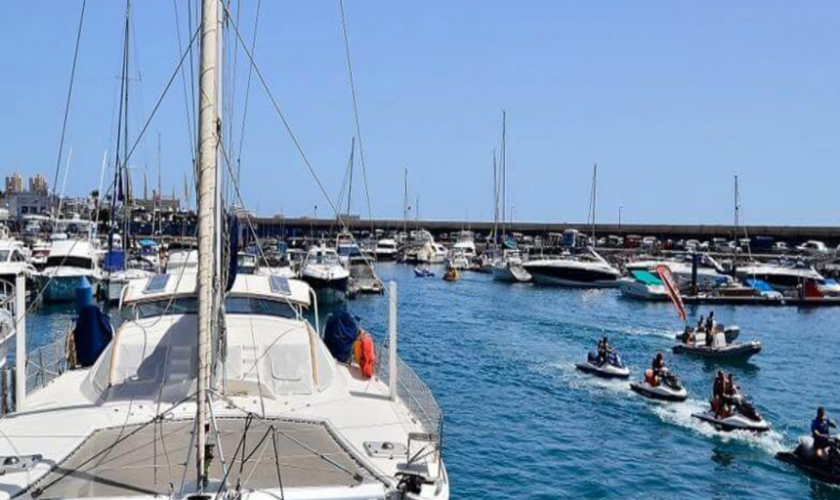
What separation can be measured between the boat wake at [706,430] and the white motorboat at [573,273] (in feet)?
187

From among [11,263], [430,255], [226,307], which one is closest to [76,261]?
[11,263]

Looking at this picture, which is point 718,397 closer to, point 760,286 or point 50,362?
point 50,362

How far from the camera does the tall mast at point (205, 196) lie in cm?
964

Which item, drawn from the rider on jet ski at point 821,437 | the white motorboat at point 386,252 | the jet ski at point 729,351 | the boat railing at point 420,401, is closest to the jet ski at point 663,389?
the rider on jet ski at point 821,437

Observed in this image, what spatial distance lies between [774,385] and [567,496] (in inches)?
772

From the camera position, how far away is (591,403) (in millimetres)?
30969

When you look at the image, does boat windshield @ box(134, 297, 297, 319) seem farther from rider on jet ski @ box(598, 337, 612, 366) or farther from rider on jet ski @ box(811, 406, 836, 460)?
rider on jet ski @ box(598, 337, 612, 366)

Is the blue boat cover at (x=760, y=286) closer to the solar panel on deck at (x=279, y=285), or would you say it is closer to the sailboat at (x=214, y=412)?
the solar panel on deck at (x=279, y=285)

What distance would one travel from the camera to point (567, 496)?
68.0 ft

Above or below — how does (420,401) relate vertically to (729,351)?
above

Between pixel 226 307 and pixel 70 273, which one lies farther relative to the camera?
pixel 70 273

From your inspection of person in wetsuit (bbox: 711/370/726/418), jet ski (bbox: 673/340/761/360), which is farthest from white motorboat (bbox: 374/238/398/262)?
person in wetsuit (bbox: 711/370/726/418)

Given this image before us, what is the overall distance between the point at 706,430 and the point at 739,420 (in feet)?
3.49

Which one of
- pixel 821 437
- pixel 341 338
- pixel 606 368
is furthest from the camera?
pixel 606 368
